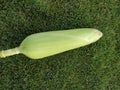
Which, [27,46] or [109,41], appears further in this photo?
[109,41]

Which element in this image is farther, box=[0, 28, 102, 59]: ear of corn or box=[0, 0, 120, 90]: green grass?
box=[0, 0, 120, 90]: green grass

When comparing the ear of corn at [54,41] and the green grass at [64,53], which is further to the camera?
the green grass at [64,53]

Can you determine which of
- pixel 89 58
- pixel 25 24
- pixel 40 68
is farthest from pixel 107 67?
pixel 25 24

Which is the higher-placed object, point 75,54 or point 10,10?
point 10,10

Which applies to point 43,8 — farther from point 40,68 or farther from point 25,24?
point 40,68
